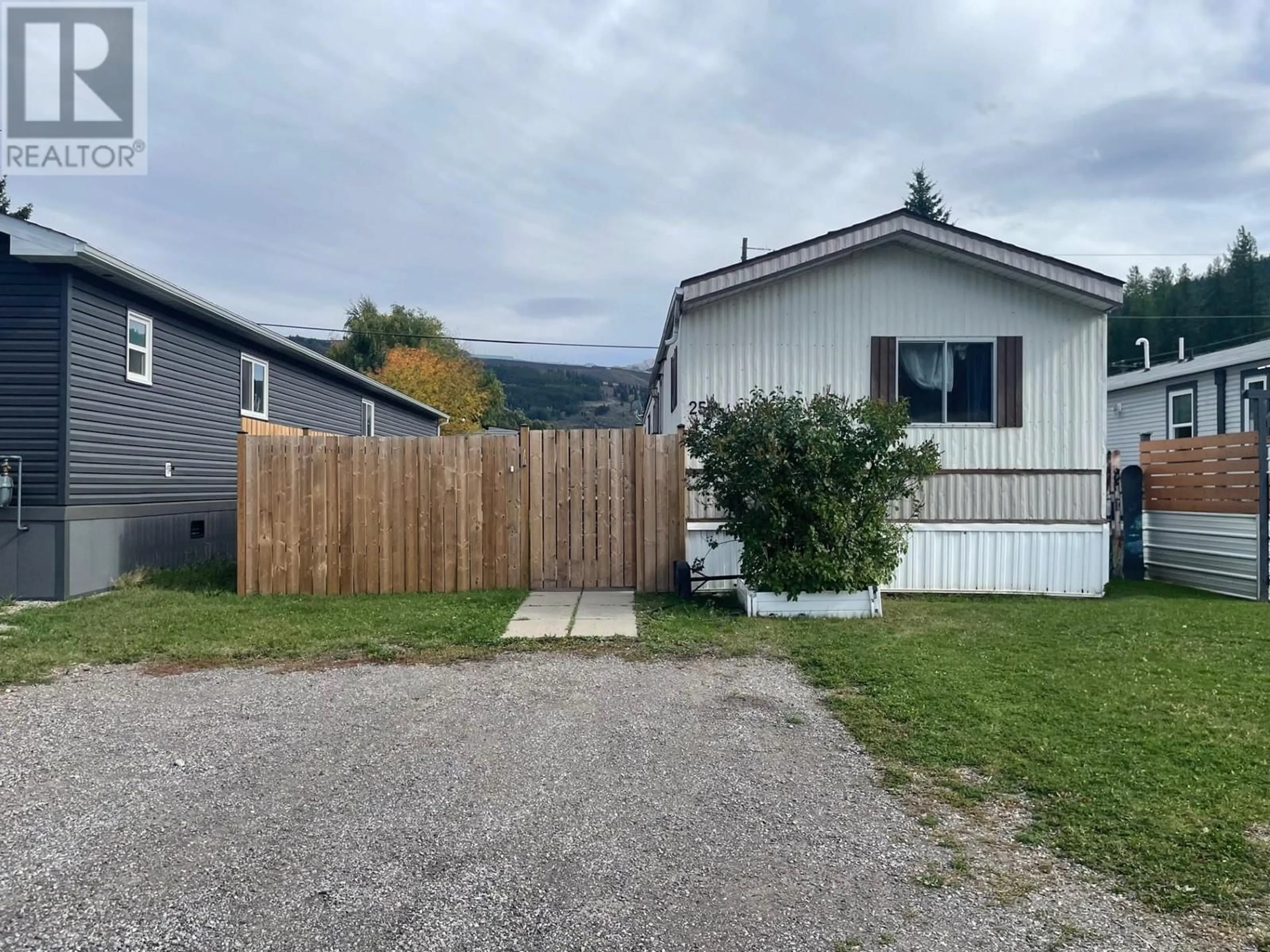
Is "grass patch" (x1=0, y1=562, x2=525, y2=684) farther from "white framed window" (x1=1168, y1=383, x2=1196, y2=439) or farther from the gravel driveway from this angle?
"white framed window" (x1=1168, y1=383, x2=1196, y2=439)

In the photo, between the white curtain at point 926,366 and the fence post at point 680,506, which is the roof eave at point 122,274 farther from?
the white curtain at point 926,366

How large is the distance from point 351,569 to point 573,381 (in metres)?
75.7

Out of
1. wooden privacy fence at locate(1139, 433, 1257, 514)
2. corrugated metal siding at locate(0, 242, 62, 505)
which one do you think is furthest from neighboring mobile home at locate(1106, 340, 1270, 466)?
corrugated metal siding at locate(0, 242, 62, 505)

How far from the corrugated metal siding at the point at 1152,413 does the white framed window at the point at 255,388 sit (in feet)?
51.0

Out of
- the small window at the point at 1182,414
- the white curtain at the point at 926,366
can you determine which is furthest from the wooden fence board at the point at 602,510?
the small window at the point at 1182,414

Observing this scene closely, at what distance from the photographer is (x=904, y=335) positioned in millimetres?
10383

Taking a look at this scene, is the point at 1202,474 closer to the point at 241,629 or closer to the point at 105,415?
the point at 241,629

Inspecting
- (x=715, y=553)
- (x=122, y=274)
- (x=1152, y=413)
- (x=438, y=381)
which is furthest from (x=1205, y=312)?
(x=122, y=274)

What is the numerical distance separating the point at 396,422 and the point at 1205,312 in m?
41.2

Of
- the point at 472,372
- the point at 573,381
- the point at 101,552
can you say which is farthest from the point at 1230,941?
the point at 573,381

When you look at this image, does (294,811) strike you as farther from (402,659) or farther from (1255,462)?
(1255,462)

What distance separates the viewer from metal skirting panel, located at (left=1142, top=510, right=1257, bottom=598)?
9977 mm

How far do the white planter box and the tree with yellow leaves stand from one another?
36.0 metres

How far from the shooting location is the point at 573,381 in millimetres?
84562
